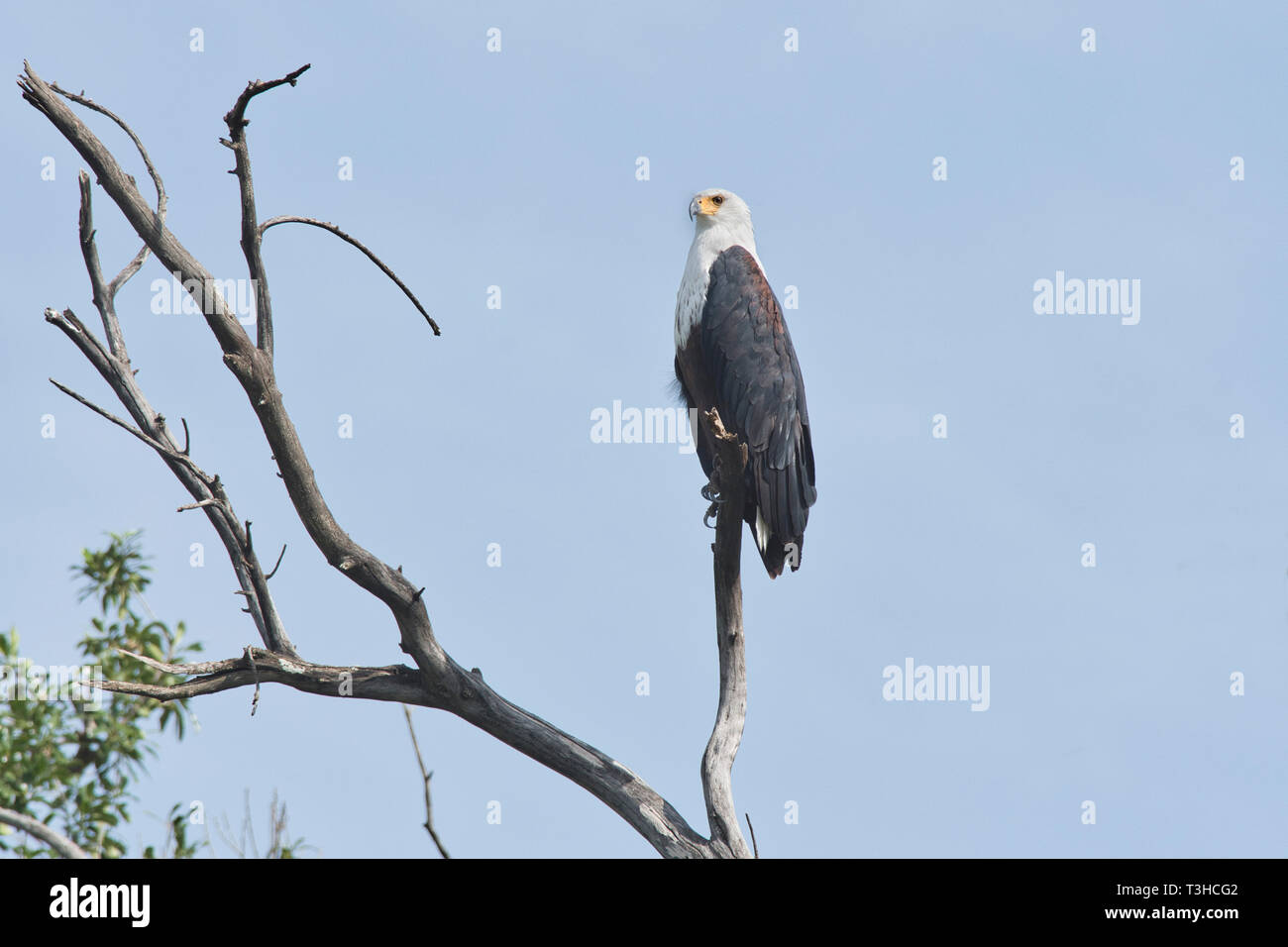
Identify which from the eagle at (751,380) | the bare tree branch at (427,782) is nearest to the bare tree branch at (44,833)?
the bare tree branch at (427,782)

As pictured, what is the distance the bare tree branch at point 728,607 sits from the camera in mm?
4938

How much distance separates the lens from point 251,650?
173 inches

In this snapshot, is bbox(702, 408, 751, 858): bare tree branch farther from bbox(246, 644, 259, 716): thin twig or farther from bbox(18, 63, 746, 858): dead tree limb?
bbox(246, 644, 259, 716): thin twig

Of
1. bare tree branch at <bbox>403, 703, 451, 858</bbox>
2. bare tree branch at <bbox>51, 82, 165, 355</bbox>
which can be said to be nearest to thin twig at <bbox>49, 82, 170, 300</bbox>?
bare tree branch at <bbox>51, 82, 165, 355</bbox>

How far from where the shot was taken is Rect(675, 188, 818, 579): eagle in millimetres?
6273

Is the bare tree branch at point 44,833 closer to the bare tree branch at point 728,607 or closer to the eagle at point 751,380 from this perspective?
the bare tree branch at point 728,607

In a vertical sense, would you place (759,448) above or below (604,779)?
above

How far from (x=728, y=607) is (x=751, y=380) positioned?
6.17 ft

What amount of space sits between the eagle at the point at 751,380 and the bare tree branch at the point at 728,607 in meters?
0.94
